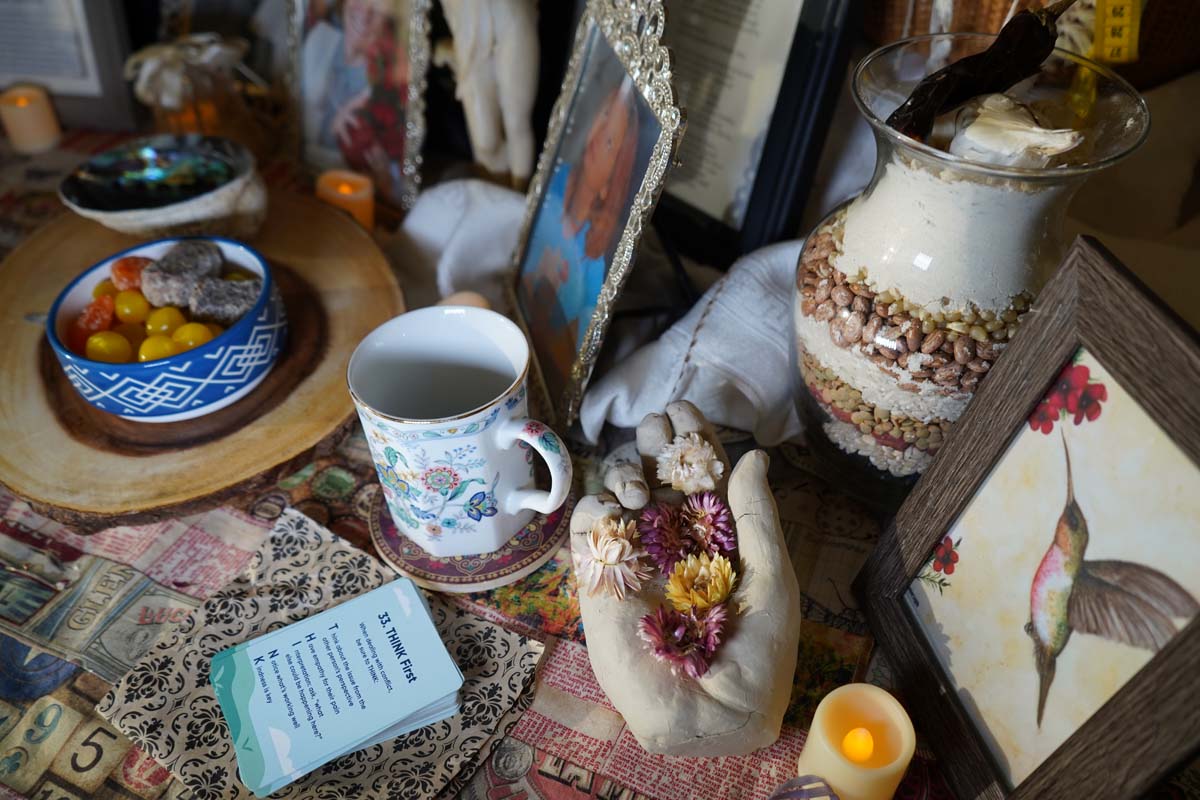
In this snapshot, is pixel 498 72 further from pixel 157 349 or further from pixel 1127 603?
pixel 1127 603

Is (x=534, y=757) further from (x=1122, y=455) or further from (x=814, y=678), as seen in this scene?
(x=1122, y=455)

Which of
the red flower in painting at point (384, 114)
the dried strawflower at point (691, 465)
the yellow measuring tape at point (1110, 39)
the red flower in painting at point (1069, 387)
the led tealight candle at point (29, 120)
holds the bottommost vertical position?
the led tealight candle at point (29, 120)

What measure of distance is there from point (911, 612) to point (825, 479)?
19 cm

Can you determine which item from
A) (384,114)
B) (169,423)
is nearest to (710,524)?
(169,423)

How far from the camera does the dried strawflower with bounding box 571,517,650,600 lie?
1.92ft

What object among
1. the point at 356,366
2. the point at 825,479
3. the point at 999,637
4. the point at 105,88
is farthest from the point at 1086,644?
the point at 105,88

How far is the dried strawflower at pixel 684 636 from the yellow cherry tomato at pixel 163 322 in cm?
50

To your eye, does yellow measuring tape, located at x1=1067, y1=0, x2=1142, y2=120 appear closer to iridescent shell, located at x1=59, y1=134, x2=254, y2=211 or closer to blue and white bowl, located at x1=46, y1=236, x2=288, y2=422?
blue and white bowl, located at x1=46, y1=236, x2=288, y2=422

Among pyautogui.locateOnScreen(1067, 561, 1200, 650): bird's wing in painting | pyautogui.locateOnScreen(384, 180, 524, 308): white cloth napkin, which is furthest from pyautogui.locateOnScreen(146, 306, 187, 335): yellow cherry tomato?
pyautogui.locateOnScreen(1067, 561, 1200, 650): bird's wing in painting

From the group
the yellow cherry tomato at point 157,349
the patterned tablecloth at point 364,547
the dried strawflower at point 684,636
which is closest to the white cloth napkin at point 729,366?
the patterned tablecloth at point 364,547

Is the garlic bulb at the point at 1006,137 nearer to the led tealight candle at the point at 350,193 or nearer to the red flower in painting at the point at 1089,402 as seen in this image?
the red flower in painting at the point at 1089,402

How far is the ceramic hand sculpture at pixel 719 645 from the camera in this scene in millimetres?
542

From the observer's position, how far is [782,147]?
0.79 metres

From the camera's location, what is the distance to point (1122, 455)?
0.45 m
